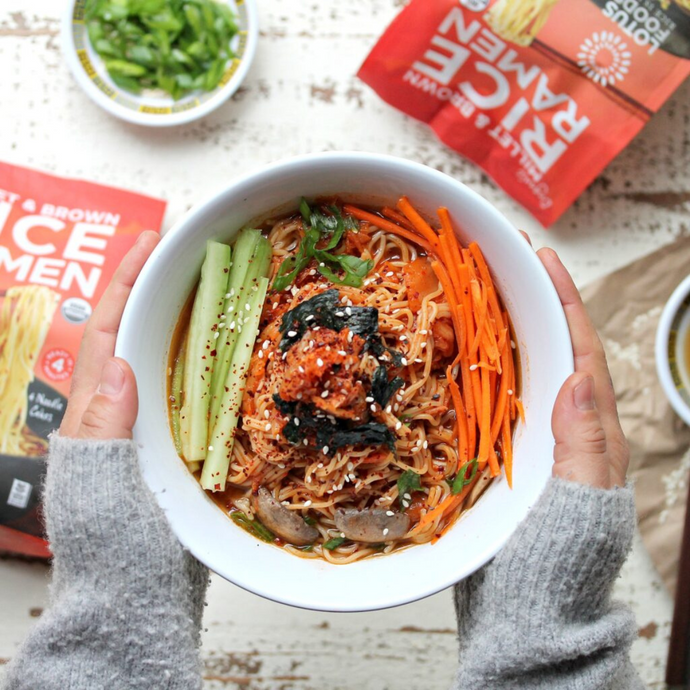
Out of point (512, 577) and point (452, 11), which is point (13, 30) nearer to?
point (452, 11)

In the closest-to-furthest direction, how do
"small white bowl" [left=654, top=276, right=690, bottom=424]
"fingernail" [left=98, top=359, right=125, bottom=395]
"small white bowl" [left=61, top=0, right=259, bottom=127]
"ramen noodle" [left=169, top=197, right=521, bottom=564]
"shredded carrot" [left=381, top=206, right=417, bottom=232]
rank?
"fingernail" [left=98, top=359, right=125, bottom=395]
"ramen noodle" [left=169, top=197, right=521, bottom=564]
"shredded carrot" [left=381, top=206, right=417, bottom=232]
"small white bowl" [left=654, top=276, right=690, bottom=424]
"small white bowl" [left=61, top=0, right=259, bottom=127]

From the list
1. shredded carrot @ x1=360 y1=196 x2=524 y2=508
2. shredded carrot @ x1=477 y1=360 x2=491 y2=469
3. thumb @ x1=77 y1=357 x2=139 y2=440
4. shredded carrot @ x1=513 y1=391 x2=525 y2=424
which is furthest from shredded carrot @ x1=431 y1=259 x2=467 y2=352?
thumb @ x1=77 y1=357 x2=139 y2=440

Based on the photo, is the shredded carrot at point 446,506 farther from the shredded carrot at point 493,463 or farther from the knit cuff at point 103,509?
the knit cuff at point 103,509

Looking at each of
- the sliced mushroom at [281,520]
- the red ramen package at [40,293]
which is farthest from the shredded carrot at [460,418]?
the red ramen package at [40,293]

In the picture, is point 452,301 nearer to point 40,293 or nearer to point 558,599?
point 558,599

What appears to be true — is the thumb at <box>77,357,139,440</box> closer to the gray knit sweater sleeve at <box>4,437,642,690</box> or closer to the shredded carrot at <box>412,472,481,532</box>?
the gray knit sweater sleeve at <box>4,437,642,690</box>
